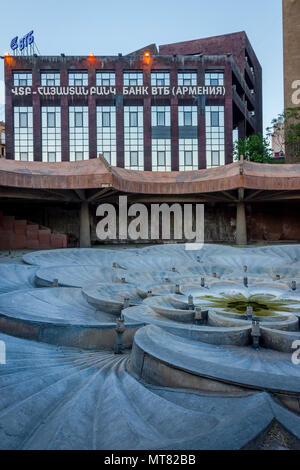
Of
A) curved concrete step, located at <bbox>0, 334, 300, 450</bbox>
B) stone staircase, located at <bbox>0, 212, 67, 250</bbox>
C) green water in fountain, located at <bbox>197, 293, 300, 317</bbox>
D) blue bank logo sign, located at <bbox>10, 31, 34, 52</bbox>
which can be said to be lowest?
green water in fountain, located at <bbox>197, 293, 300, 317</bbox>

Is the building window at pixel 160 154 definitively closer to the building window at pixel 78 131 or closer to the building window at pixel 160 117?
the building window at pixel 160 117

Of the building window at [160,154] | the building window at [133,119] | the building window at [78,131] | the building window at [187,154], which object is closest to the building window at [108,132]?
the building window at [78,131]

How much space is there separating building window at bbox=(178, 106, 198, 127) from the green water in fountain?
3069 cm

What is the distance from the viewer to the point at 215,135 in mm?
37125

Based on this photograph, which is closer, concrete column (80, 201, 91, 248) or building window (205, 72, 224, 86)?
concrete column (80, 201, 91, 248)

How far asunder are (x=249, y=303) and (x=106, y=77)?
114 feet

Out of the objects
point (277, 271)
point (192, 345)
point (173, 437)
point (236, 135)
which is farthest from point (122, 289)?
point (236, 135)

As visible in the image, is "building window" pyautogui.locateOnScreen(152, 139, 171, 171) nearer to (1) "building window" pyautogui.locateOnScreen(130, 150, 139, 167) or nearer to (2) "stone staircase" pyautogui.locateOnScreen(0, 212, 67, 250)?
(1) "building window" pyautogui.locateOnScreen(130, 150, 139, 167)

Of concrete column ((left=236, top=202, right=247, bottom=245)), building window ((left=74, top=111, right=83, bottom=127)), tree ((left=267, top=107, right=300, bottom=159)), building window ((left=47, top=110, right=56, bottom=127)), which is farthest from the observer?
building window ((left=74, top=111, right=83, bottom=127))

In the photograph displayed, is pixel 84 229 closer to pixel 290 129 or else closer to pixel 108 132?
pixel 108 132

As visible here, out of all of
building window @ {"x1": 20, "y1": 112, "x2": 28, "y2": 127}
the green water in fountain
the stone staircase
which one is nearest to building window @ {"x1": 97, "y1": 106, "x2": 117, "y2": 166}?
building window @ {"x1": 20, "y1": 112, "x2": 28, "y2": 127}

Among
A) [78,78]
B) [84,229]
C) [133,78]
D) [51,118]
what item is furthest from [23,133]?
[84,229]

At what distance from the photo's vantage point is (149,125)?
36375 millimetres

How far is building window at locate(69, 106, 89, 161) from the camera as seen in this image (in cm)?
3644
